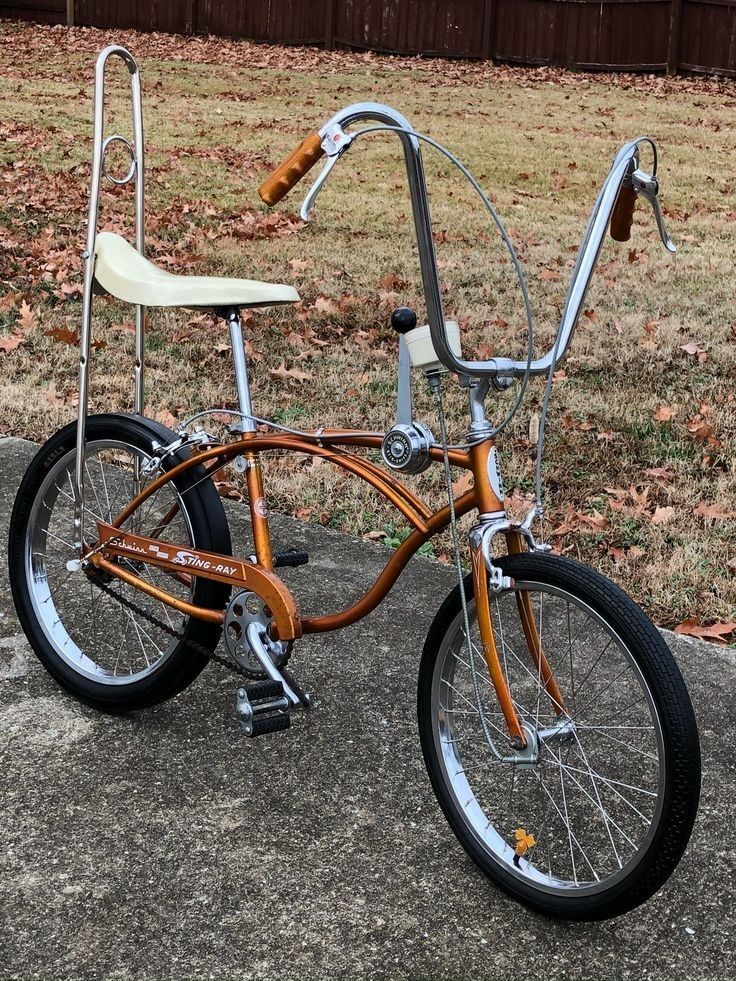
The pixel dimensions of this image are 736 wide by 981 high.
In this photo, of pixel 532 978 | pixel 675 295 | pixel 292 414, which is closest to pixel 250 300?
pixel 532 978

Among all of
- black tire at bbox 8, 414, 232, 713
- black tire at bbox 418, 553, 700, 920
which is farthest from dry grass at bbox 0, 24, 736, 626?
black tire at bbox 8, 414, 232, 713

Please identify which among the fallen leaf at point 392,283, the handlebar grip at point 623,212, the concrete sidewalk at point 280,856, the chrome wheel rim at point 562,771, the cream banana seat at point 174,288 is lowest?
the concrete sidewalk at point 280,856

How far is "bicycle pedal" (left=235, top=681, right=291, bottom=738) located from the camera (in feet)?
8.77

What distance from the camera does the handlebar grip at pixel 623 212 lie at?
2461 millimetres

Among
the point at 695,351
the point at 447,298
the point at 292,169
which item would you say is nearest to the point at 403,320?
the point at 292,169

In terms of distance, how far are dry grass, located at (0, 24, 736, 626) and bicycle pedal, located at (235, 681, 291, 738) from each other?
1.82 m

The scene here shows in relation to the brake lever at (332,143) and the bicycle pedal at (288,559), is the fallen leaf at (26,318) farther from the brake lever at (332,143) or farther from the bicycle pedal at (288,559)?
the brake lever at (332,143)

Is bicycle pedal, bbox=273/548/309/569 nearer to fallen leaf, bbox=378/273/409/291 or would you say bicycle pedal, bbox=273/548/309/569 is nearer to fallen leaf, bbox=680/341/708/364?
fallen leaf, bbox=680/341/708/364

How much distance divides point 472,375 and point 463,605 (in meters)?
0.47

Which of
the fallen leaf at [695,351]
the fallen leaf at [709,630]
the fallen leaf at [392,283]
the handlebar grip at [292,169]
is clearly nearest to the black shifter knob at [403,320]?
the handlebar grip at [292,169]

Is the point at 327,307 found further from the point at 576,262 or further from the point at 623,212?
the point at 576,262

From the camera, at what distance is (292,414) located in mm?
5754

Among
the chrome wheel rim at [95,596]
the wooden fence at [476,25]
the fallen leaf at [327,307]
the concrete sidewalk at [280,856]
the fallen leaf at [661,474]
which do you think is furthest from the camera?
the wooden fence at [476,25]

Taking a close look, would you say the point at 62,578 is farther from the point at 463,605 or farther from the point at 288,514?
the point at 463,605
